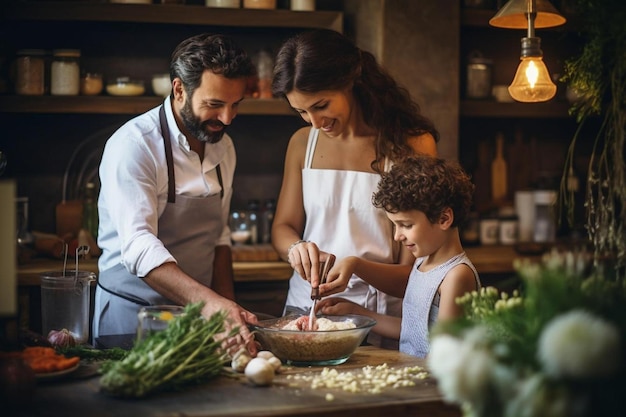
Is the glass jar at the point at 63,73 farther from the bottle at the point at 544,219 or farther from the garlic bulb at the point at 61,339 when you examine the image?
Result: the bottle at the point at 544,219

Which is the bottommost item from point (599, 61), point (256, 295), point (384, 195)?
point (256, 295)

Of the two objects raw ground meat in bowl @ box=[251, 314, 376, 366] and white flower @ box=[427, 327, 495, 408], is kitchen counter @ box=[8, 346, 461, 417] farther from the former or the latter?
white flower @ box=[427, 327, 495, 408]

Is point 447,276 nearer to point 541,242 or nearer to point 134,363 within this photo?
point 134,363

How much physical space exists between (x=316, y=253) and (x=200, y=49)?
31.5 inches

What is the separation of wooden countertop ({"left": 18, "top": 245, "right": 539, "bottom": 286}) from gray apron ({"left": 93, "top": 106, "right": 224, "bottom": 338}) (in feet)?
2.68

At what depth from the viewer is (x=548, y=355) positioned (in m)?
1.35

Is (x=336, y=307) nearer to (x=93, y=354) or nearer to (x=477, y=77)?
(x=93, y=354)

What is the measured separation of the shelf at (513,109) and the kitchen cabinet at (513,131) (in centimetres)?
6

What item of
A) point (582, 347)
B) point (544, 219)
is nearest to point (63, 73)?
point (544, 219)

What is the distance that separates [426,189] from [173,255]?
1.01 metres

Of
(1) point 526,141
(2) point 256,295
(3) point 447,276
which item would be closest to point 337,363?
(3) point 447,276

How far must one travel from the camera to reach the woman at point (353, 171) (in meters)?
2.92

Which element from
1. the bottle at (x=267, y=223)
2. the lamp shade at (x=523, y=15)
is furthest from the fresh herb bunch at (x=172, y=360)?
the bottle at (x=267, y=223)

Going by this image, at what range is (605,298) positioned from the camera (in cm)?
147
